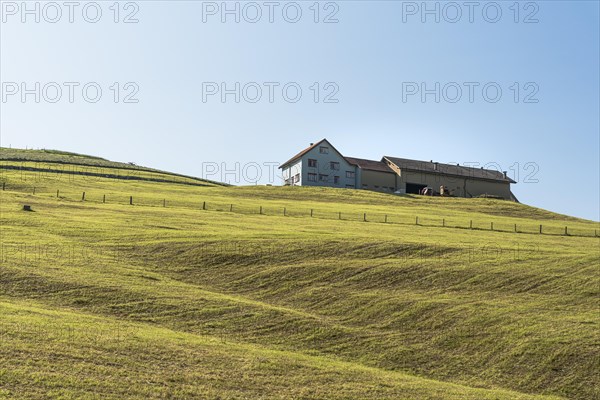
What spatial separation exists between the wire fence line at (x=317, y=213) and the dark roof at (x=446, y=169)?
49.7 meters

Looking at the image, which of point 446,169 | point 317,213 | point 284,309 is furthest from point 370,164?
point 284,309

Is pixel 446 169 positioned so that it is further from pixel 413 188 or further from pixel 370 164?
pixel 370 164

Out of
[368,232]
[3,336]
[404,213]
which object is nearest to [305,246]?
[368,232]

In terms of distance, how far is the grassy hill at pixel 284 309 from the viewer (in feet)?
97.1

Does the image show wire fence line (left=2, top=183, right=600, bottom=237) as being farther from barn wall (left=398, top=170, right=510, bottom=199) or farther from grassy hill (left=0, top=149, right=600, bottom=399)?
barn wall (left=398, top=170, right=510, bottom=199)

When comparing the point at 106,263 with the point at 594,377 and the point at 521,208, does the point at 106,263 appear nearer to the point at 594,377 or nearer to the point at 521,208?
the point at 594,377

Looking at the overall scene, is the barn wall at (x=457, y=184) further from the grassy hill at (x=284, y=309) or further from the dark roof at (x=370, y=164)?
the grassy hill at (x=284, y=309)

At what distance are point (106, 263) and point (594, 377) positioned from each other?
31984mm

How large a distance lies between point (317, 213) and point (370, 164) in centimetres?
5785

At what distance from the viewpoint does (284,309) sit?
41656mm

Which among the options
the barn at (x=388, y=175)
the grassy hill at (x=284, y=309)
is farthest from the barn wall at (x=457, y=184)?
the grassy hill at (x=284, y=309)

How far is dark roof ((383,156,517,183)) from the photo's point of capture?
463 feet

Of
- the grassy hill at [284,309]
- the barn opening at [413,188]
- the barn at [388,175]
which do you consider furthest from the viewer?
the barn opening at [413,188]

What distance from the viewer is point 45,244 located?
52.8m
